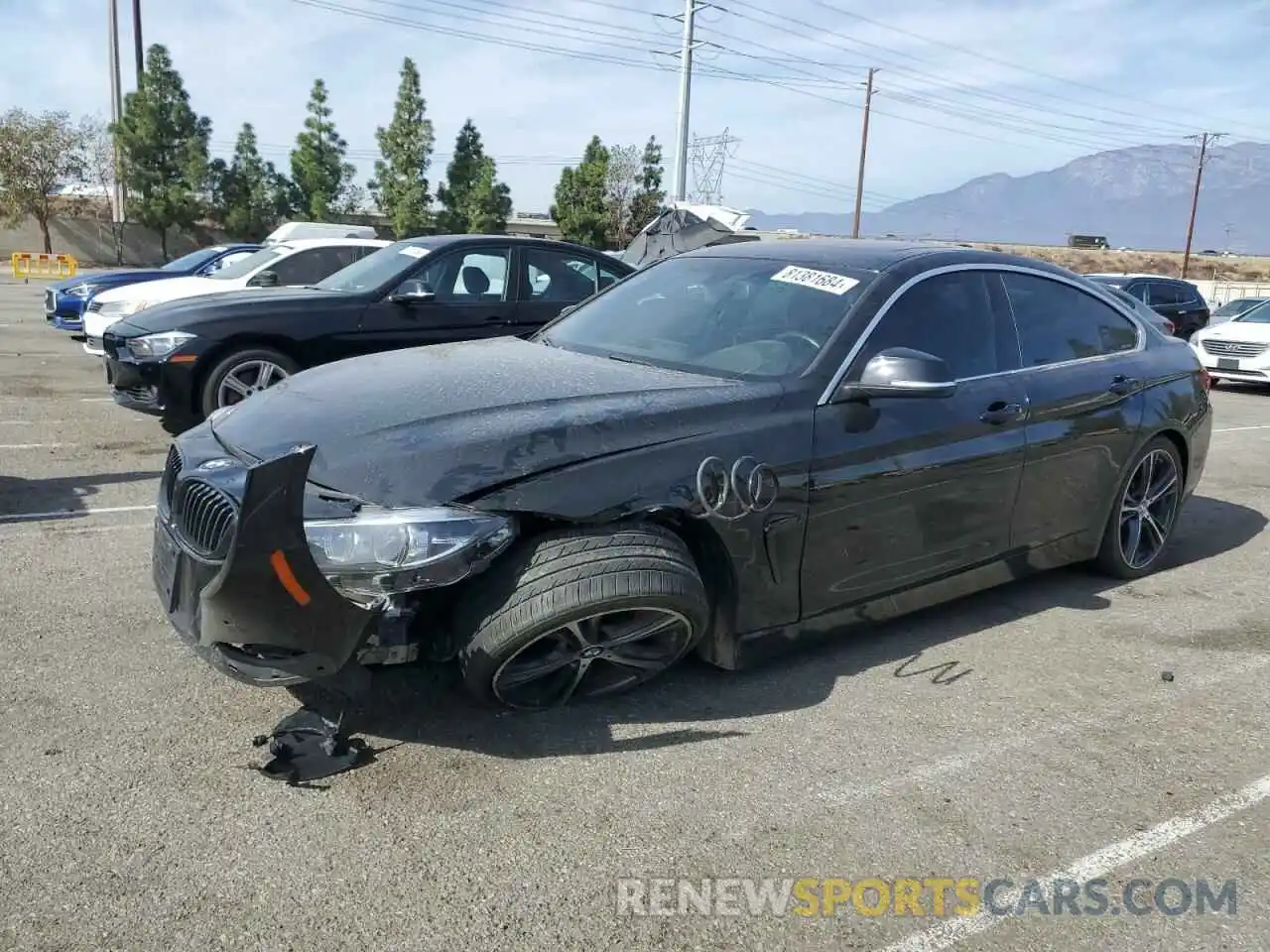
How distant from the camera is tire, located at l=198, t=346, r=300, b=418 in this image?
→ 7316 millimetres

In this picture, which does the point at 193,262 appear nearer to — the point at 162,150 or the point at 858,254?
the point at 858,254

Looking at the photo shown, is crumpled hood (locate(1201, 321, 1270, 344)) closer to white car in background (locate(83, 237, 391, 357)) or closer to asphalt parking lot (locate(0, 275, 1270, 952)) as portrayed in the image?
white car in background (locate(83, 237, 391, 357))

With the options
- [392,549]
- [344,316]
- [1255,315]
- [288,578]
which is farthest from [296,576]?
[1255,315]

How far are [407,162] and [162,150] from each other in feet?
34.9

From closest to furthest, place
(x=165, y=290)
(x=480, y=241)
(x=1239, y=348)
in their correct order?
(x=480, y=241)
(x=165, y=290)
(x=1239, y=348)

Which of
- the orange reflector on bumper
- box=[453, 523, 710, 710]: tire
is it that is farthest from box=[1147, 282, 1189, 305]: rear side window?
the orange reflector on bumper

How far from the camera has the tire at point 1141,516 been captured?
16.7ft

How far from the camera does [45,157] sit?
44562 mm

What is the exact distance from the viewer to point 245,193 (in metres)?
48.1

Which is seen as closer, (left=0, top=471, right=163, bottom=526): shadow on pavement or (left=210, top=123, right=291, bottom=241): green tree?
(left=0, top=471, right=163, bottom=526): shadow on pavement

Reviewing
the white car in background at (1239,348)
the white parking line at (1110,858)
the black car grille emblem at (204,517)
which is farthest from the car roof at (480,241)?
the white car in background at (1239,348)

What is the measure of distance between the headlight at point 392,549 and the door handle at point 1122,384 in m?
3.31

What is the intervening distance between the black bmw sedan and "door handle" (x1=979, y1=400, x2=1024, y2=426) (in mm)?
16

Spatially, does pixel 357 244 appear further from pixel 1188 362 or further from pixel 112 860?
pixel 112 860
